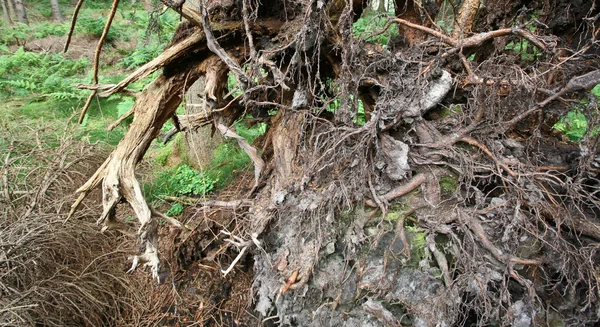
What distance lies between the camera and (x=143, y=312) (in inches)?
130

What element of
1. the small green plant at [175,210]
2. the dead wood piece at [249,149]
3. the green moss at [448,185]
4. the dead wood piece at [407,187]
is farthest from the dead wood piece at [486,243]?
the small green plant at [175,210]

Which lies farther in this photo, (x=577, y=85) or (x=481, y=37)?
(x=481, y=37)

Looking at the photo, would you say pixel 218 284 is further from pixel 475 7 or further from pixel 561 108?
pixel 475 7

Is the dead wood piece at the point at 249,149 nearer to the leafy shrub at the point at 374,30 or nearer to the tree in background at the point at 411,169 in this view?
the tree in background at the point at 411,169

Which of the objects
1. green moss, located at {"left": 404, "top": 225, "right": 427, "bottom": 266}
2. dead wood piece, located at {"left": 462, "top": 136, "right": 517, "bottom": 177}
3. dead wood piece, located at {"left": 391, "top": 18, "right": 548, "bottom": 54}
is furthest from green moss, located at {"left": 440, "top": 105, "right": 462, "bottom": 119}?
green moss, located at {"left": 404, "top": 225, "right": 427, "bottom": 266}

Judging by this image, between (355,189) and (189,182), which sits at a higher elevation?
(355,189)

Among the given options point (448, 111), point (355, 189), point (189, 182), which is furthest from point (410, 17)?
point (189, 182)

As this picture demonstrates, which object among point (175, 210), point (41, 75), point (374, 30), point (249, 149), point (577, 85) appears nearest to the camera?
point (577, 85)

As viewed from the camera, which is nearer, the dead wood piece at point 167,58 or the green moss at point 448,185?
the green moss at point 448,185

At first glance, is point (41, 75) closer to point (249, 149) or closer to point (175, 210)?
point (175, 210)

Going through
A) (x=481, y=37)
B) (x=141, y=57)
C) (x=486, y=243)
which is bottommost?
(x=141, y=57)

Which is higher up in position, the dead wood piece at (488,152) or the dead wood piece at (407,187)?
the dead wood piece at (488,152)

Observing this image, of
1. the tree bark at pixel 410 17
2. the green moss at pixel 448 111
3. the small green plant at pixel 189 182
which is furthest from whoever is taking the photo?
the small green plant at pixel 189 182

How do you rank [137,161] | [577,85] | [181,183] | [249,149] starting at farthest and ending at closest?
1. [181,183]
2. [249,149]
3. [137,161]
4. [577,85]
